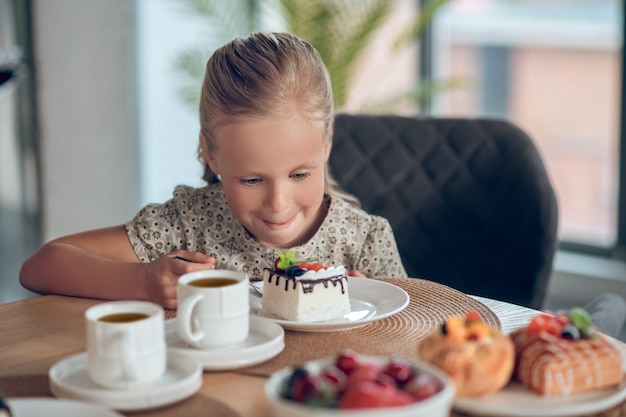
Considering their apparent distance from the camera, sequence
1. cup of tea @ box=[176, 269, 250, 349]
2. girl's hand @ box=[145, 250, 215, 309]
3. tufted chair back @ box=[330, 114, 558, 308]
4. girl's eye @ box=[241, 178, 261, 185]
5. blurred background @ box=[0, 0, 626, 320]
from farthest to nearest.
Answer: blurred background @ box=[0, 0, 626, 320]
tufted chair back @ box=[330, 114, 558, 308]
girl's eye @ box=[241, 178, 261, 185]
girl's hand @ box=[145, 250, 215, 309]
cup of tea @ box=[176, 269, 250, 349]

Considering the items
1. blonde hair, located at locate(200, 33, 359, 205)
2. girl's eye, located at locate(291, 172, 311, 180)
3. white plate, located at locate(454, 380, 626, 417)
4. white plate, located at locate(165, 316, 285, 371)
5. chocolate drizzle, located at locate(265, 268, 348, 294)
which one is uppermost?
blonde hair, located at locate(200, 33, 359, 205)

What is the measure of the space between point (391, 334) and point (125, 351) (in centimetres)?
42

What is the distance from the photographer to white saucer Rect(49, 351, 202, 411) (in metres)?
0.95

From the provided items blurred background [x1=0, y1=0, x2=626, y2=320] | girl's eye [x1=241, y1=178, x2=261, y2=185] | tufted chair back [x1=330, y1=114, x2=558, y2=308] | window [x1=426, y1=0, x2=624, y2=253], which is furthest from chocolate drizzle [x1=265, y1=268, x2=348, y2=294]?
window [x1=426, y1=0, x2=624, y2=253]

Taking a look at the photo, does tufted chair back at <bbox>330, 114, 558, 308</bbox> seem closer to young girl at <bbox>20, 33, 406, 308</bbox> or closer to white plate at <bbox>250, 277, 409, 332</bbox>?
young girl at <bbox>20, 33, 406, 308</bbox>

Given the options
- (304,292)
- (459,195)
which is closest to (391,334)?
(304,292)

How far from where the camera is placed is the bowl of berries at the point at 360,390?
80 cm

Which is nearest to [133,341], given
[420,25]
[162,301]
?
[162,301]

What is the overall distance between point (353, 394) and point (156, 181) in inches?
137

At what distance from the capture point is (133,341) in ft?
3.12

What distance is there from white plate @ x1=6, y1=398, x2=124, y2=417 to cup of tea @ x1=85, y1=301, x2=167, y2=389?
5cm

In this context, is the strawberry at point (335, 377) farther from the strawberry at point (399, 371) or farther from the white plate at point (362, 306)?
the white plate at point (362, 306)

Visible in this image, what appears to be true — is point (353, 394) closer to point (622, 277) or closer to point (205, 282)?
point (205, 282)

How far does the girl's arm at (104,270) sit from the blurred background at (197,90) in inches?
74.8
